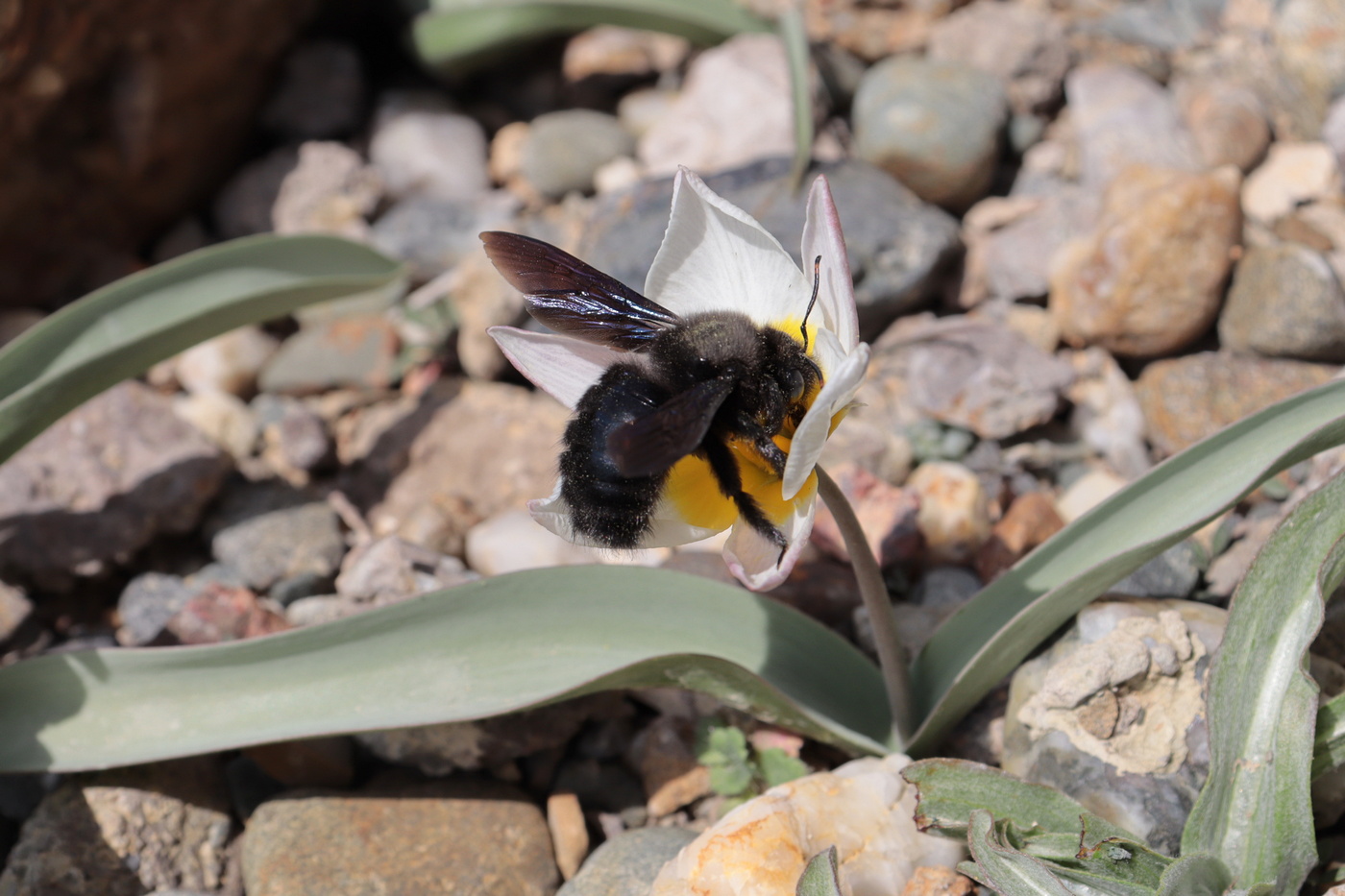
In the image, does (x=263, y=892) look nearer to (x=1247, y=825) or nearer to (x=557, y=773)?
(x=557, y=773)

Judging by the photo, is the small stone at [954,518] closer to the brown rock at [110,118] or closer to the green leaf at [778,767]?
the green leaf at [778,767]

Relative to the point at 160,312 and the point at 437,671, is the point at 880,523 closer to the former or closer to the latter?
the point at 437,671

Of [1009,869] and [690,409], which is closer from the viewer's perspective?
[690,409]

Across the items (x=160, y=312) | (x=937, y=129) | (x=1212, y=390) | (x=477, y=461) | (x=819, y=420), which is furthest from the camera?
(x=937, y=129)

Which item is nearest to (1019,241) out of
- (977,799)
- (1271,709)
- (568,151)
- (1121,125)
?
(1121,125)

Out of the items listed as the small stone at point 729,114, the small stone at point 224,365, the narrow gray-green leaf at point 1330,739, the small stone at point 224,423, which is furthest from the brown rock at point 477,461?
the narrow gray-green leaf at point 1330,739

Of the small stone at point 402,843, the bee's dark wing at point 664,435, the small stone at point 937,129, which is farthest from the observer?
the small stone at point 937,129
